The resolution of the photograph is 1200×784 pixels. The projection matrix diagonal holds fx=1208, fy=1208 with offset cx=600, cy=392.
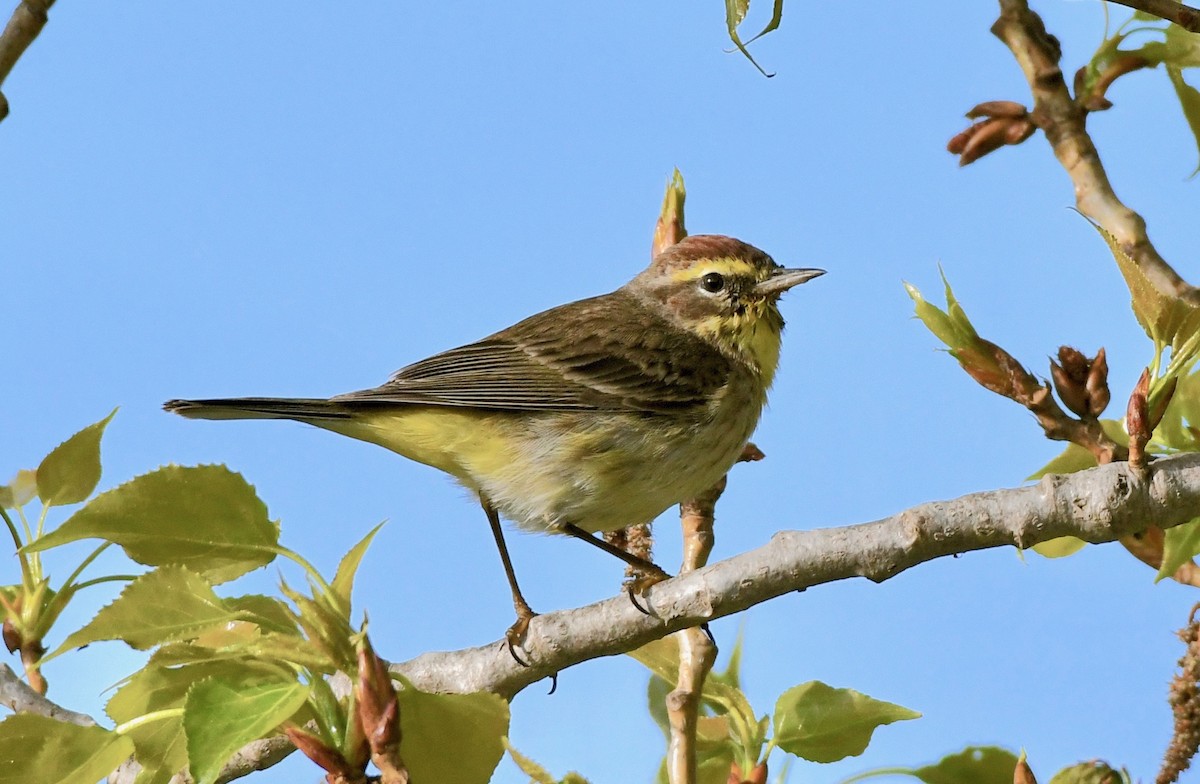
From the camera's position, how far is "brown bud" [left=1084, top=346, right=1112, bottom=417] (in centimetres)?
310

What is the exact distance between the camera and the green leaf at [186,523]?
7.97 feet

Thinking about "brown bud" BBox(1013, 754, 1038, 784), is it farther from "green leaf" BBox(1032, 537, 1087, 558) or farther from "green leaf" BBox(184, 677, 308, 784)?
"green leaf" BBox(184, 677, 308, 784)

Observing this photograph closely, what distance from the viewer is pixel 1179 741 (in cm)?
307

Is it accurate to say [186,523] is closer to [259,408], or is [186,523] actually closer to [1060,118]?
[259,408]

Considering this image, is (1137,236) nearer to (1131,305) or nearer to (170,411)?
(1131,305)

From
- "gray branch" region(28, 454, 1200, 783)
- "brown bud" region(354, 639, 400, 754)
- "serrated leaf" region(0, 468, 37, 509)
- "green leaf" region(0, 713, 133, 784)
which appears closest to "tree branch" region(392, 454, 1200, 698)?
"gray branch" region(28, 454, 1200, 783)

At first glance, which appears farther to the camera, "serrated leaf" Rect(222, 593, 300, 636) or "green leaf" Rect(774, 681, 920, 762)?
"green leaf" Rect(774, 681, 920, 762)

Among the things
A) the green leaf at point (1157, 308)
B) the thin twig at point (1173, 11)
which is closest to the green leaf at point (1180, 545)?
the green leaf at point (1157, 308)

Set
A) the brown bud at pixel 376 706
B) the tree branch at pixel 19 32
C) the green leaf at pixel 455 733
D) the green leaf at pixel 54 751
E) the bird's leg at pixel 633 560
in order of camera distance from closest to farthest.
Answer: the brown bud at pixel 376 706 → the green leaf at pixel 455 733 → the green leaf at pixel 54 751 → the tree branch at pixel 19 32 → the bird's leg at pixel 633 560

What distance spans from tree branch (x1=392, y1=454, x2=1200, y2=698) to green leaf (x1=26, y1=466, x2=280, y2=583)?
0.99 meters

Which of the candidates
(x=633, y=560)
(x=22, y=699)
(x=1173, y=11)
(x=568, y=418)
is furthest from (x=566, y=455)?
(x=1173, y=11)

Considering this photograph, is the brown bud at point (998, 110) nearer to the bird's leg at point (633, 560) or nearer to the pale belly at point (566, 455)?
the pale belly at point (566, 455)

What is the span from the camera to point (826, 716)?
2.81 m

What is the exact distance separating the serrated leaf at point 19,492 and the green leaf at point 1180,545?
3.01 metres
